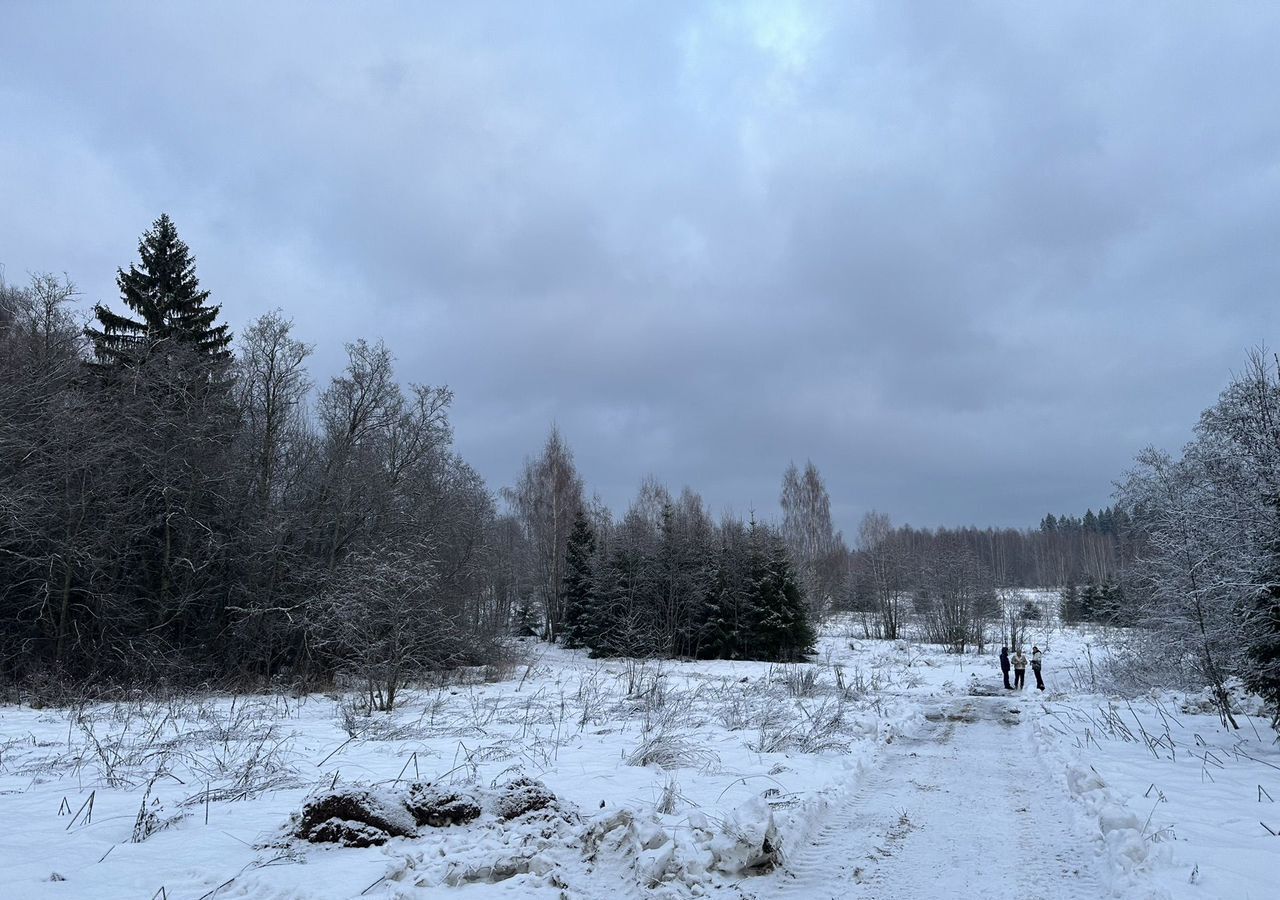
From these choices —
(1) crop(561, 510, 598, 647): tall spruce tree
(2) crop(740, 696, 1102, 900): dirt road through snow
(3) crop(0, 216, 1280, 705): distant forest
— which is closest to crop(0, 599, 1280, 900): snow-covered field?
(2) crop(740, 696, 1102, 900): dirt road through snow

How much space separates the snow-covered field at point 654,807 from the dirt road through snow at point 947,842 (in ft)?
0.11

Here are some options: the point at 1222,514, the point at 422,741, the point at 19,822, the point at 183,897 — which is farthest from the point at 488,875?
the point at 1222,514

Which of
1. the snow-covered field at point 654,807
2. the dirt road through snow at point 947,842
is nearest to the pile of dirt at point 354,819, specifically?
the snow-covered field at point 654,807

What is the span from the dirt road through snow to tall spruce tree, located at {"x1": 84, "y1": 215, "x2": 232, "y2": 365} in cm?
2632

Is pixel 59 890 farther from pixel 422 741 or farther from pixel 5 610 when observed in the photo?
pixel 5 610

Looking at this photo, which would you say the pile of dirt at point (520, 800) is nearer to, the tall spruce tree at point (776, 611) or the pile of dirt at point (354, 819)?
the pile of dirt at point (354, 819)

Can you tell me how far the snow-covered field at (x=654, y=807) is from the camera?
197 inches

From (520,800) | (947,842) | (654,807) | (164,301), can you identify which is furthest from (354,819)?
(164,301)

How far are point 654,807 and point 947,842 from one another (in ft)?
8.96

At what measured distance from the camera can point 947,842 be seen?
6.35 metres

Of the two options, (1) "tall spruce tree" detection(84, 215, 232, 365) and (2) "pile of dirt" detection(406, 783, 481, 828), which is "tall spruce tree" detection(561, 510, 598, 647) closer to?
(1) "tall spruce tree" detection(84, 215, 232, 365)

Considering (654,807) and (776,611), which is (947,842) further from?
(776,611)

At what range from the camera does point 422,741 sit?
9.99 metres

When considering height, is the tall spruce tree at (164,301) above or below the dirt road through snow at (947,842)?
above
